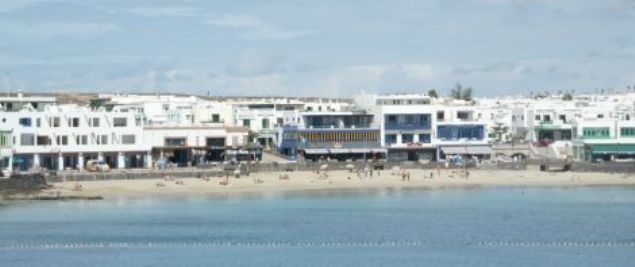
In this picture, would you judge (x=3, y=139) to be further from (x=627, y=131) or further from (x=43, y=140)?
(x=627, y=131)

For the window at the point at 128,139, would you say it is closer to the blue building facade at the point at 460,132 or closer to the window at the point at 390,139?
the window at the point at 390,139

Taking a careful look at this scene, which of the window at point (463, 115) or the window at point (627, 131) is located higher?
the window at point (463, 115)

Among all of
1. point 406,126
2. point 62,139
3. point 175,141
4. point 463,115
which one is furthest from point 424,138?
point 62,139

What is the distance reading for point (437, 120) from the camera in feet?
382

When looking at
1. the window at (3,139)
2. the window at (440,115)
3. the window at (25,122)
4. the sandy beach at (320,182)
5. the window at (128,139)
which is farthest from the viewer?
the window at (440,115)

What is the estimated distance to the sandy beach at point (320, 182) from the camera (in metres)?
90.2

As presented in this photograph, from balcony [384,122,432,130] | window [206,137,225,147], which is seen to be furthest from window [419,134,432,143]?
window [206,137,225,147]

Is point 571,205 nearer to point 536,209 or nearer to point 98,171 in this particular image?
point 536,209

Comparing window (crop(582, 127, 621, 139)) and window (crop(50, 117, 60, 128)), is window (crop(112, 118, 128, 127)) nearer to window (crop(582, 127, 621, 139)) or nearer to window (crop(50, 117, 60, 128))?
window (crop(50, 117, 60, 128))

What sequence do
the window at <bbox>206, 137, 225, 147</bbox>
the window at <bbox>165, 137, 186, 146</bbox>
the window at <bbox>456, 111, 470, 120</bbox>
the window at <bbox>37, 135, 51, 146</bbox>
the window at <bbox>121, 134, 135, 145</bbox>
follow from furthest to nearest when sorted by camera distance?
the window at <bbox>456, 111, 470, 120</bbox>
the window at <bbox>206, 137, 225, 147</bbox>
the window at <bbox>165, 137, 186, 146</bbox>
the window at <bbox>121, 134, 135, 145</bbox>
the window at <bbox>37, 135, 51, 146</bbox>

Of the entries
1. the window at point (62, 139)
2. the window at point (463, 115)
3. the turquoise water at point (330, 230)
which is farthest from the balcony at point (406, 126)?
the window at point (62, 139)

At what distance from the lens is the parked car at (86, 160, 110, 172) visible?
99062mm

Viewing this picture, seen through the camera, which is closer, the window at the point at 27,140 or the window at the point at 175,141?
the window at the point at 27,140

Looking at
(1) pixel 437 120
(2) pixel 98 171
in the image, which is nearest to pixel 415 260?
(2) pixel 98 171
